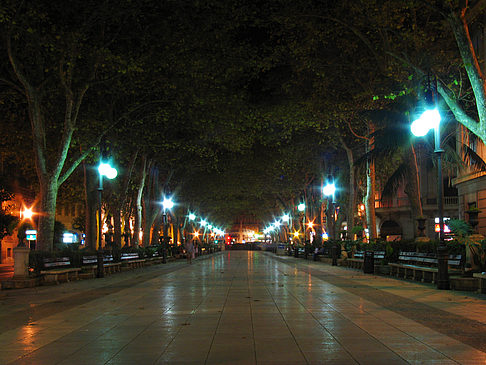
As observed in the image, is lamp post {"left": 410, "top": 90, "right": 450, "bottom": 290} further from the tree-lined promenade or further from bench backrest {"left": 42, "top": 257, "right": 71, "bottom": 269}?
bench backrest {"left": 42, "top": 257, "right": 71, "bottom": 269}

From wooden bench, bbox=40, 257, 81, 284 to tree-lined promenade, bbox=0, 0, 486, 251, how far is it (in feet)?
3.42

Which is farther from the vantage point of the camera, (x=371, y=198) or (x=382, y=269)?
(x=371, y=198)

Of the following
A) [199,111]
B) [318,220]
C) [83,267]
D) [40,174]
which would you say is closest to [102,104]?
[199,111]

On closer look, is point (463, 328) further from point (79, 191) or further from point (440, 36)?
point (79, 191)

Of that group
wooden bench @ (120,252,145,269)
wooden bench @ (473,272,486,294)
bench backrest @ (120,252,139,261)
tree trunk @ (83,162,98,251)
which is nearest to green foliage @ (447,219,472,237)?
wooden bench @ (473,272,486,294)

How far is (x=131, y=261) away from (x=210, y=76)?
40.4 feet

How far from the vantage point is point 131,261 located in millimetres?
31391

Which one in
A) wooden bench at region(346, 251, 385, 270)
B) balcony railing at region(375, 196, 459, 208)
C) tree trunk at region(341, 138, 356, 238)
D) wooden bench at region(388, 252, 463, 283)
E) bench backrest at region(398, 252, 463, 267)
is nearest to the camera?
bench backrest at region(398, 252, 463, 267)

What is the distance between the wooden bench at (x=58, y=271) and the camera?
19828 mm

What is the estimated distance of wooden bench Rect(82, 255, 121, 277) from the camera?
23.8 meters

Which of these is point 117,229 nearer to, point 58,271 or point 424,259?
point 58,271

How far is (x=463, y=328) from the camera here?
29.9 feet

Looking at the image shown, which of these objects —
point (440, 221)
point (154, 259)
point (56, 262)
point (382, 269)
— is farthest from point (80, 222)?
point (440, 221)

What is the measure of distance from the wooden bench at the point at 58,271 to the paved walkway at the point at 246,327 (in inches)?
158
